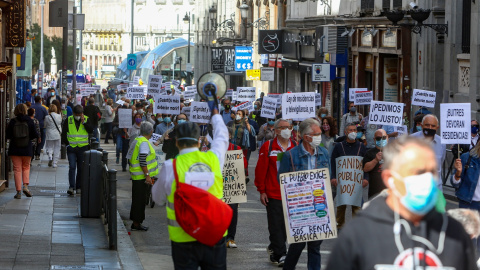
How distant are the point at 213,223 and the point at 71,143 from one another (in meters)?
12.5

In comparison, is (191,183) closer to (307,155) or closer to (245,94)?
(307,155)

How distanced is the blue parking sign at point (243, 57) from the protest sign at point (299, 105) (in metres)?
33.8

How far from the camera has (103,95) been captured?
56.2 m

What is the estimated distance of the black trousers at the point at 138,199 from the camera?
15.1m

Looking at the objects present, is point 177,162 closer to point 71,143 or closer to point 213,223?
point 213,223

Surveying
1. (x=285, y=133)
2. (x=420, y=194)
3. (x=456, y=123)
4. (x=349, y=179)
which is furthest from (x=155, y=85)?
(x=420, y=194)

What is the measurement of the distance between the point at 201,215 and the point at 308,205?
148 inches

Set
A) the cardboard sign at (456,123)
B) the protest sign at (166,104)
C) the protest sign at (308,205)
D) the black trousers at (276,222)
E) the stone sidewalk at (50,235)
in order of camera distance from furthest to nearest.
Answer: the protest sign at (166,104) → the cardboard sign at (456,123) → the black trousers at (276,222) → the stone sidewalk at (50,235) → the protest sign at (308,205)

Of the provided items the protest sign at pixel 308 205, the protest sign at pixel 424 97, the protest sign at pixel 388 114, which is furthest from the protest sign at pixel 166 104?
the protest sign at pixel 308 205

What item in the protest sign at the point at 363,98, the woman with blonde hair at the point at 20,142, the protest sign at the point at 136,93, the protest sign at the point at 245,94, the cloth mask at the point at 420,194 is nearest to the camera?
the cloth mask at the point at 420,194

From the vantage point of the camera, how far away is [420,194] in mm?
4281

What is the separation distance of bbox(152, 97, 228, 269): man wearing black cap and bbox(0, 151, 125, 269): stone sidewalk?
3.78m

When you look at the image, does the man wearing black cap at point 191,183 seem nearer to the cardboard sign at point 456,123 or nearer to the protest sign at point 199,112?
the cardboard sign at point 456,123

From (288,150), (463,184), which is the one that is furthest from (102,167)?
(463,184)
